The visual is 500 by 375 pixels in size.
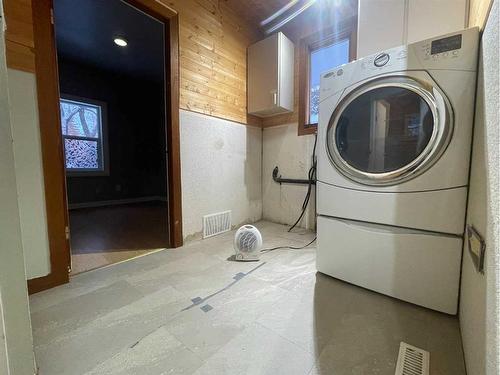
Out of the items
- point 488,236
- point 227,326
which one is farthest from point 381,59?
point 227,326

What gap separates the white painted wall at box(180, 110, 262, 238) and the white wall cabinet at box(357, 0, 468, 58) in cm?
135

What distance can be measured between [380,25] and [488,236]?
146 centimetres

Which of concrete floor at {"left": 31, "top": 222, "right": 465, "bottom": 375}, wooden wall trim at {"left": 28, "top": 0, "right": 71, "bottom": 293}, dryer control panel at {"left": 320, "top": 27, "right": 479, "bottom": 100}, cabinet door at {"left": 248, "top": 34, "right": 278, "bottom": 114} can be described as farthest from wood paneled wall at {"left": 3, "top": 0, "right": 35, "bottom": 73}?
cabinet door at {"left": 248, "top": 34, "right": 278, "bottom": 114}

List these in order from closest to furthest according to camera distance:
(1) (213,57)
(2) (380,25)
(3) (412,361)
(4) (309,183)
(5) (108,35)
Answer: (3) (412,361) → (2) (380,25) → (1) (213,57) → (4) (309,183) → (5) (108,35)

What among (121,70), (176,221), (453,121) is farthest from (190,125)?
(121,70)

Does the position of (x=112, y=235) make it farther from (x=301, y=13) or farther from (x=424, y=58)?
(x=301, y=13)

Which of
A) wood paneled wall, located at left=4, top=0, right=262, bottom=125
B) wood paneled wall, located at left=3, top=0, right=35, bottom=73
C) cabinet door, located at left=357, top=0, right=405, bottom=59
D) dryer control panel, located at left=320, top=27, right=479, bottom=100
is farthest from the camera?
wood paneled wall, located at left=4, top=0, right=262, bottom=125

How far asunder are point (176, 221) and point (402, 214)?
5.28 ft

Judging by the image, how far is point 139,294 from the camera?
1.21 m

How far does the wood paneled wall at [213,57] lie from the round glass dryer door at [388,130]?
1271 millimetres

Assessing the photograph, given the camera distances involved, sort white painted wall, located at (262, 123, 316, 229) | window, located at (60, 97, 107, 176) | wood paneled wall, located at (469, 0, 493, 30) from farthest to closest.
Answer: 1. window, located at (60, 97, 107, 176)
2. white painted wall, located at (262, 123, 316, 229)
3. wood paneled wall, located at (469, 0, 493, 30)

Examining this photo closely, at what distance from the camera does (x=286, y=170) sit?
259 cm

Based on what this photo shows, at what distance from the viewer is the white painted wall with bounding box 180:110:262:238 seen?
1982 mm

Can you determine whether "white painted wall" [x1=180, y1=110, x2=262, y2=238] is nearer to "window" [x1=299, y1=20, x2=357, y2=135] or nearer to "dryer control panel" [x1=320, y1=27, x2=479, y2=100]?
"window" [x1=299, y1=20, x2=357, y2=135]
